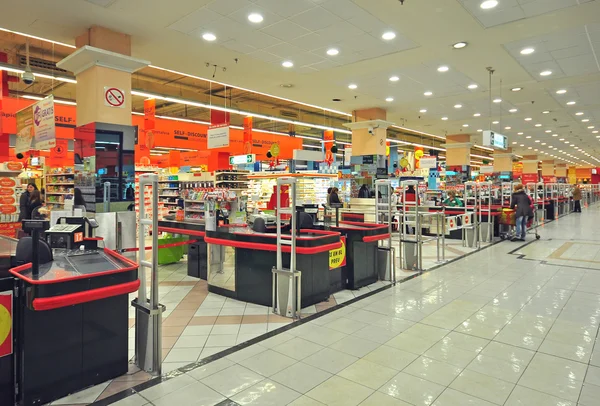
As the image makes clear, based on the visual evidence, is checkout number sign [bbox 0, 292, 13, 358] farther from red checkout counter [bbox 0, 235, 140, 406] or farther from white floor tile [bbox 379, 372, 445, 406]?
white floor tile [bbox 379, 372, 445, 406]

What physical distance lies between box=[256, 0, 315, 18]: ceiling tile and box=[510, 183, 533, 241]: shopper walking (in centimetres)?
869

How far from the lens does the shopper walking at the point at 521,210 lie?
10734mm

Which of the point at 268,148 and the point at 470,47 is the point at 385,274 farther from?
the point at 268,148

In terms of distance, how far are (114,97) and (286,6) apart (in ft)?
10.0

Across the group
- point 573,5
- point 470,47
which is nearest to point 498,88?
point 470,47

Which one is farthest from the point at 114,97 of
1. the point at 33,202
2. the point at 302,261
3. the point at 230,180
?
the point at 230,180

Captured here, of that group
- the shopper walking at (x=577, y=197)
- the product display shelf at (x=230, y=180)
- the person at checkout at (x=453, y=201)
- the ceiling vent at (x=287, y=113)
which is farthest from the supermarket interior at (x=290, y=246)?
the shopper walking at (x=577, y=197)

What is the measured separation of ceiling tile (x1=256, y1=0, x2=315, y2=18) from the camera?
16.4ft

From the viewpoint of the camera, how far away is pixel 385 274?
627 cm

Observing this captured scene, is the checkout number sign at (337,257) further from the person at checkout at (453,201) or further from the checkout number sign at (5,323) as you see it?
the person at checkout at (453,201)

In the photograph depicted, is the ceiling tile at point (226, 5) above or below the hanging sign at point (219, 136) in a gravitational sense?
above

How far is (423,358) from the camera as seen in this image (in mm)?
3354

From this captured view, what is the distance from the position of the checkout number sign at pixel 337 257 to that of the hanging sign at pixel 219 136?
16.3 feet

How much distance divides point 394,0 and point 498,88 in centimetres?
591
